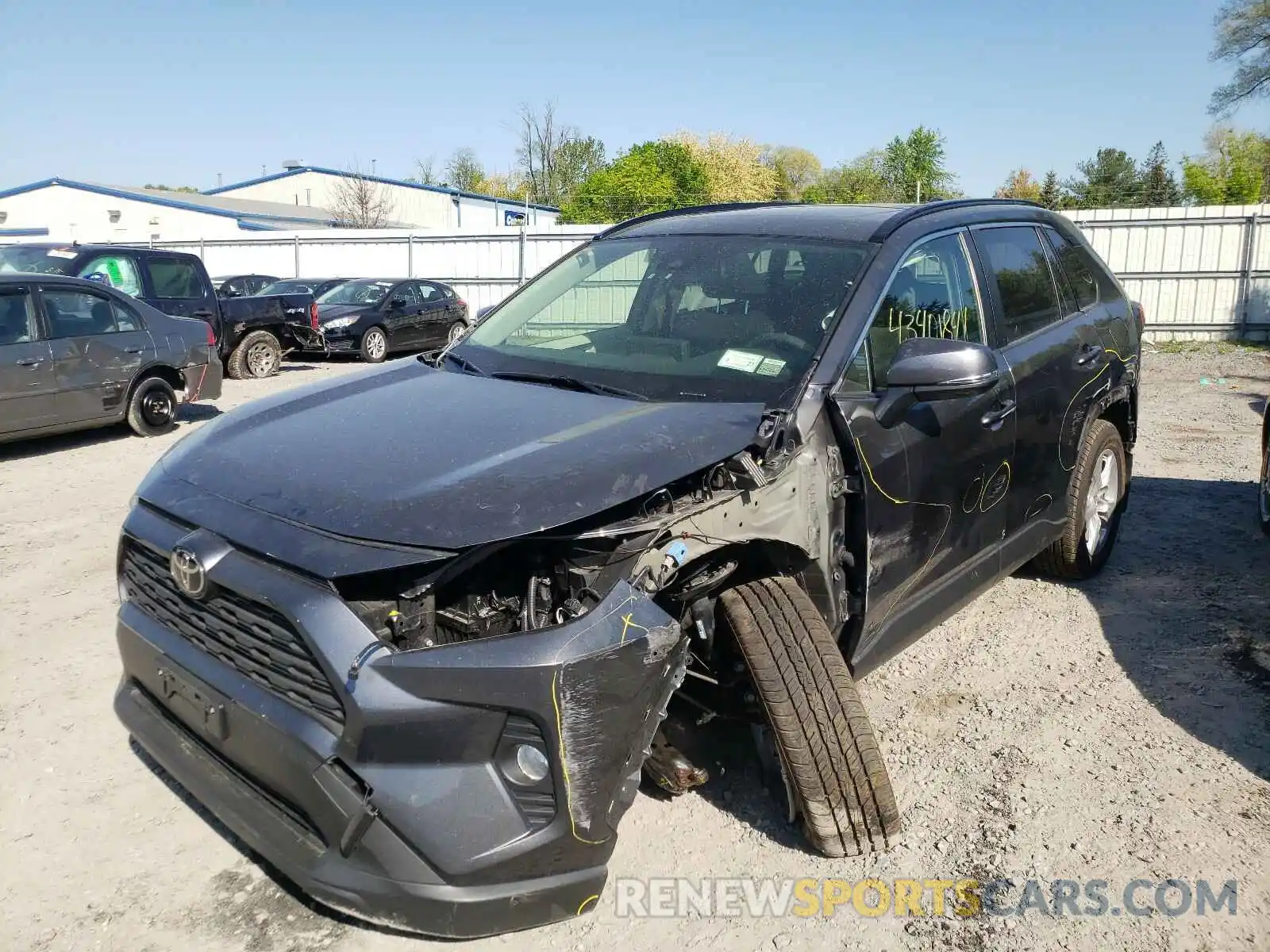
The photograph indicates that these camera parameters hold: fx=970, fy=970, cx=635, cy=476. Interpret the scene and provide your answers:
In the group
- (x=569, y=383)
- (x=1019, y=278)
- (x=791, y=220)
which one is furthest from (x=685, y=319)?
(x=1019, y=278)

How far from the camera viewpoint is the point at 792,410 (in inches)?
114

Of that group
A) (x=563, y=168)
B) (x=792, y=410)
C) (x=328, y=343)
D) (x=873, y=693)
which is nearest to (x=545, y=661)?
(x=792, y=410)

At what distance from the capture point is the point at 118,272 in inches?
471

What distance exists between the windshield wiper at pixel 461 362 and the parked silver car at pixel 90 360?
19.1 ft

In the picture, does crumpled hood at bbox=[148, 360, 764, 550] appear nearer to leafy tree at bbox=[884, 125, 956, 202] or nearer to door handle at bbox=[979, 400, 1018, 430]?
door handle at bbox=[979, 400, 1018, 430]

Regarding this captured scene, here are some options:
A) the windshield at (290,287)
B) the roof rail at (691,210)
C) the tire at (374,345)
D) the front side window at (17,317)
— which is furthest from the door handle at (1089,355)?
the windshield at (290,287)

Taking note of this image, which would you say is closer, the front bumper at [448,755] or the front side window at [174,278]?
the front bumper at [448,755]

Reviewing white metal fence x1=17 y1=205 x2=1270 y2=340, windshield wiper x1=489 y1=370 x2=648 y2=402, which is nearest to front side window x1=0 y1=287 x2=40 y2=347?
windshield wiper x1=489 y1=370 x2=648 y2=402

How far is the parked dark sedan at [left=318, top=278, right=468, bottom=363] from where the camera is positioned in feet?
52.3

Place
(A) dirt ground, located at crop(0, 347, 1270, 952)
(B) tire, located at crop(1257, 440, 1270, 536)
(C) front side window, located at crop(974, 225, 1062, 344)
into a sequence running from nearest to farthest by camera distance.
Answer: (A) dirt ground, located at crop(0, 347, 1270, 952) → (C) front side window, located at crop(974, 225, 1062, 344) → (B) tire, located at crop(1257, 440, 1270, 536)

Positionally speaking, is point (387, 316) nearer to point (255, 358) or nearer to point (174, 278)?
point (255, 358)

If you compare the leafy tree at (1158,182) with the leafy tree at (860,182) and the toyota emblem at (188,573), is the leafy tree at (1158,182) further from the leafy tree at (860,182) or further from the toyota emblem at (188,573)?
the toyota emblem at (188,573)

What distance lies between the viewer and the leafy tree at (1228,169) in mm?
47344

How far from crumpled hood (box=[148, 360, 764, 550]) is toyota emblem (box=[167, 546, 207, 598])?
190mm
